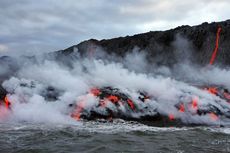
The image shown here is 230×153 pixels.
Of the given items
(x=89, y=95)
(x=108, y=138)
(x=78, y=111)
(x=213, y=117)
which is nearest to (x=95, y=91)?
(x=89, y=95)

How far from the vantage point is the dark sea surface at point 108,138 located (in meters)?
13.8

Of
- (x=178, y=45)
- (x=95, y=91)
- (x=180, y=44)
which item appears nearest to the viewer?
(x=95, y=91)

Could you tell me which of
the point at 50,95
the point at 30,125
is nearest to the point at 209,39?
the point at 50,95

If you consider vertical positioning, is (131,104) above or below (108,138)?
above

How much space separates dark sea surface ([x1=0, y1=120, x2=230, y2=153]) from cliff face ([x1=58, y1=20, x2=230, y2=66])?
3481 cm

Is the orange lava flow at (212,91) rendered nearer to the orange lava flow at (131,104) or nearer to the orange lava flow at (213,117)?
the orange lava flow at (213,117)

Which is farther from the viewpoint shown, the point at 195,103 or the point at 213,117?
the point at 195,103

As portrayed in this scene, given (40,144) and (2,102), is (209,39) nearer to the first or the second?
(2,102)

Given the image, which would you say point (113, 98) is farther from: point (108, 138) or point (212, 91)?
point (212, 91)

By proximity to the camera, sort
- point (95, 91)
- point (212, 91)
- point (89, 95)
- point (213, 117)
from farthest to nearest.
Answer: point (212, 91) < point (95, 91) < point (213, 117) < point (89, 95)

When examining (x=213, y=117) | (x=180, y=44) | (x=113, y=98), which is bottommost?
(x=213, y=117)

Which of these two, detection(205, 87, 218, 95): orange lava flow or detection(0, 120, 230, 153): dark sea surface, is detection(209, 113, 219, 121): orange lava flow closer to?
detection(0, 120, 230, 153): dark sea surface

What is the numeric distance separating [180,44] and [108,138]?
155ft

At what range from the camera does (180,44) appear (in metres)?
60.7
